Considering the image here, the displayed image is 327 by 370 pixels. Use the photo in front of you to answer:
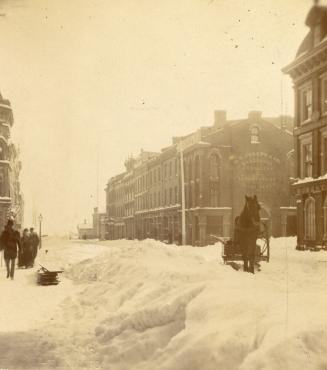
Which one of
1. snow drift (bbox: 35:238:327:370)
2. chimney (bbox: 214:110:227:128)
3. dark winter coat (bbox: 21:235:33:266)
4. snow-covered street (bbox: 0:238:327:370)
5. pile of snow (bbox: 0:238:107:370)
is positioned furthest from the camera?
dark winter coat (bbox: 21:235:33:266)

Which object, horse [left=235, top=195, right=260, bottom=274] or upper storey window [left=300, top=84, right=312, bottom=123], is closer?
horse [left=235, top=195, right=260, bottom=274]

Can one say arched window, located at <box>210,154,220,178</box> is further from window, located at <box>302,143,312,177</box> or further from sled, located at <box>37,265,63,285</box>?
window, located at <box>302,143,312,177</box>

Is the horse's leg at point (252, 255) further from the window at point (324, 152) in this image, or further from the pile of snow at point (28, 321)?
the window at point (324, 152)

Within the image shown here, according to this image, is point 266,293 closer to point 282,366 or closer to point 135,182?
point 282,366

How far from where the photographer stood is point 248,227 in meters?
12.1

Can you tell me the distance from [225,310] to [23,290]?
305 inches

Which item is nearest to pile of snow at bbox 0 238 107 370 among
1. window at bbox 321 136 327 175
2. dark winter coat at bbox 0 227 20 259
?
dark winter coat at bbox 0 227 20 259

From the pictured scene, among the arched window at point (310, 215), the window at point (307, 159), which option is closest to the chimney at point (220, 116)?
the arched window at point (310, 215)

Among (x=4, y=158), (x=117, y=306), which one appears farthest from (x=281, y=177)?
(x=4, y=158)

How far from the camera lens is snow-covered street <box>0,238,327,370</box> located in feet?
16.9

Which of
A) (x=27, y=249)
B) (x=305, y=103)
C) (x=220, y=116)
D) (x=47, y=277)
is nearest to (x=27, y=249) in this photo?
(x=27, y=249)

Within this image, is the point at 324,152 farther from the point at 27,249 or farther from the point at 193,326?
the point at 193,326

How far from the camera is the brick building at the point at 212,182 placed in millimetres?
11859

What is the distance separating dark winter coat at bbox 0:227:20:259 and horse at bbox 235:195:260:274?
649 cm
